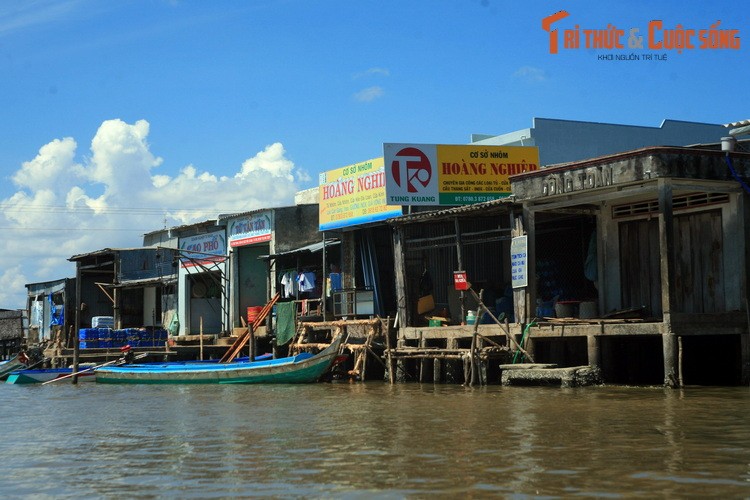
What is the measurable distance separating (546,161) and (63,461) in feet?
85.9

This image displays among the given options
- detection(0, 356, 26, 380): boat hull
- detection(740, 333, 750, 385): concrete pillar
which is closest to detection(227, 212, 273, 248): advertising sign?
detection(0, 356, 26, 380): boat hull

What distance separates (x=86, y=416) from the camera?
17.3 m

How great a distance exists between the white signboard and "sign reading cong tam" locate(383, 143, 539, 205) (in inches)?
188

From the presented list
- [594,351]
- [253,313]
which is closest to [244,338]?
[253,313]

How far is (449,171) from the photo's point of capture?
26234 mm

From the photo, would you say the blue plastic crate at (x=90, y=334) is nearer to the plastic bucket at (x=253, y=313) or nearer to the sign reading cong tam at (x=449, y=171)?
the plastic bucket at (x=253, y=313)

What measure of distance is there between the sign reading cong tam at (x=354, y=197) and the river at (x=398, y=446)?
8.52m

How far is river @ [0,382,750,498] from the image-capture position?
8.53 metres

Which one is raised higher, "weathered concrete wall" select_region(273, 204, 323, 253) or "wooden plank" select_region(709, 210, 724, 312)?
"weathered concrete wall" select_region(273, 204, 323, 253)

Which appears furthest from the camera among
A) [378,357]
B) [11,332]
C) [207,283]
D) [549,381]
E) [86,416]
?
[11,332]

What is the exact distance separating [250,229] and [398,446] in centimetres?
2329

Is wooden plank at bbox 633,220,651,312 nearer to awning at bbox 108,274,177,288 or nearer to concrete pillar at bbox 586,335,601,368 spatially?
concrete pillar at bbox 586,335,601,368

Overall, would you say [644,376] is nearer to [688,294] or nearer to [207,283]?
[688,294]

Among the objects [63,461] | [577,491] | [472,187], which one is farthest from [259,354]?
[577,491]
